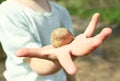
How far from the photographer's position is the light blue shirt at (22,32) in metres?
0.97

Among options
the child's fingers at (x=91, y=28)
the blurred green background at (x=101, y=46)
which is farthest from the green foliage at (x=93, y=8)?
the child's fingers at (x=91, y=28)

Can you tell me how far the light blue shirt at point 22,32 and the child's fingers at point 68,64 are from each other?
0.22 m

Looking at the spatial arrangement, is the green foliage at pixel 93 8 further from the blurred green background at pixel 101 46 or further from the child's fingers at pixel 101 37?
the child's fingers at pixel 101 37

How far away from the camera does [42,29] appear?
1.03 meters

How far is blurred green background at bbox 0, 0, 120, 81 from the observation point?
363 cm

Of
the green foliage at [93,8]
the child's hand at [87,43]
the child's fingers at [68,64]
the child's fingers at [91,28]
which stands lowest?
the green foliage at [93,8]

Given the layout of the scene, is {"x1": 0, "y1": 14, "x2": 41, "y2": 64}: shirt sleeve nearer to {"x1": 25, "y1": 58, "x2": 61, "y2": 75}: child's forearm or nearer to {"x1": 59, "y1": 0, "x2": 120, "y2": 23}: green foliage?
{"x1": 25, "y1": 58, "x2": 61, "y2": 75}: child's forearm

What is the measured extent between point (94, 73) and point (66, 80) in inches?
101

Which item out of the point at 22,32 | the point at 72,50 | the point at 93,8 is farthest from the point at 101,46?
→ the point at 72,50

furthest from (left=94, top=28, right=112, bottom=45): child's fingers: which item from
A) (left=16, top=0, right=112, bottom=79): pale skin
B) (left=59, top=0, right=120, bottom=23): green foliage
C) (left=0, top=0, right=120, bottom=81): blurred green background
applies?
(left=59, top=0, right=120, bottom=23): green foliage

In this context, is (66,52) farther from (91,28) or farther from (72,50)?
(91,28)

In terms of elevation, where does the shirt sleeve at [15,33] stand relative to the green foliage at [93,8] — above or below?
above

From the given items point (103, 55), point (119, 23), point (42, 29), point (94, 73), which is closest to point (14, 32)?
point (42, 29)

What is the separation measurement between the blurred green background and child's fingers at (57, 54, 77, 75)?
1.07 meters
